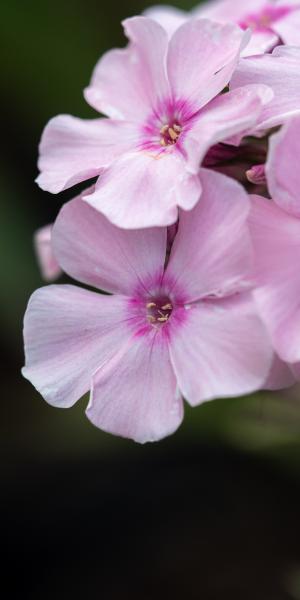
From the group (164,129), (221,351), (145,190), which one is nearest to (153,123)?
(164,129)

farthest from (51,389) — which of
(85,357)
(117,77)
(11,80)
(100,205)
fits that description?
(11,80)

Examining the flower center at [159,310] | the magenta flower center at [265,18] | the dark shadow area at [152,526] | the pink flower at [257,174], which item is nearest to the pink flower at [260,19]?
the magenta flower center at [265,18]

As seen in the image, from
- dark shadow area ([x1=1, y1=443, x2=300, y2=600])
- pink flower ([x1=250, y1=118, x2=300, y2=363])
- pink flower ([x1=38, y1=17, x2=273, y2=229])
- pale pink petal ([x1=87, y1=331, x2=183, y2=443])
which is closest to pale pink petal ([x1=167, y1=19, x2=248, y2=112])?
pink flower ([x1=38, y1=17, x2=273, y2=229])

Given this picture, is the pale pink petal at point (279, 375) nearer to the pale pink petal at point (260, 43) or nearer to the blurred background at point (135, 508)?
the pale pink petal at point (260, 43)

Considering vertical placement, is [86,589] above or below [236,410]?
below

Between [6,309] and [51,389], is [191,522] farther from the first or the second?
[51,389]
